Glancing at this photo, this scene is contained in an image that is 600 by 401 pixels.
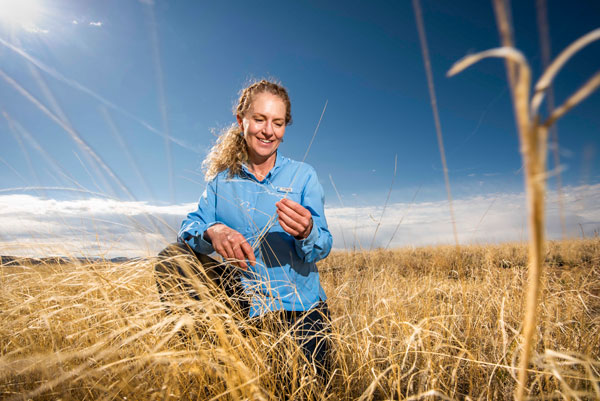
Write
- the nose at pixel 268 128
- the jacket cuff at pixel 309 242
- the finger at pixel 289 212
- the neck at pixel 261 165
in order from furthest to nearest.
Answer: the neck at pixel 261 165, the nose at pixel 268 128, the jacket cuff at pixel 309 242, the finger at pixel 289 212

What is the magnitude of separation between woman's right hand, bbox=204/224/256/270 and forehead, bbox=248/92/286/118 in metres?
1.12

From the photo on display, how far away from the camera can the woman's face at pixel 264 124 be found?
2516 millimetres

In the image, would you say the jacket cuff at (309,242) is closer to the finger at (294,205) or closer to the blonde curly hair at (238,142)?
the finger at (294,205)

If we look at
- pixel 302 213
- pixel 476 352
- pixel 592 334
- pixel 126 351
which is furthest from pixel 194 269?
pixel 592 334

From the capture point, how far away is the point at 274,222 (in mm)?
2203

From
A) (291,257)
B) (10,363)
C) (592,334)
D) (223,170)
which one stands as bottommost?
(10,363)

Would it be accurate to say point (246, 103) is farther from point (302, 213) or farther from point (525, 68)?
point (525, 68)

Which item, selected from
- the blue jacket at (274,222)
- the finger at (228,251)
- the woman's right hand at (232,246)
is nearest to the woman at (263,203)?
the blue jacket at (274,222)

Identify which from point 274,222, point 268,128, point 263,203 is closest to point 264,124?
point 268,128

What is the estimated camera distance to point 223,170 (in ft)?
8.72

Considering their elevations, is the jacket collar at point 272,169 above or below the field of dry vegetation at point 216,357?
above

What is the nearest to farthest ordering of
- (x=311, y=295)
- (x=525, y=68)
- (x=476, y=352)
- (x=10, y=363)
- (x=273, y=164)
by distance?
1. (x=525, y=68)
2. (x=10, y=363)
3. (x=476, y=352)
4. (x=311, y=295)
5. (x=273, y=164)

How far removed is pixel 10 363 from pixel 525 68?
181 cm

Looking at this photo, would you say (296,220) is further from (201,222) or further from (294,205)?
(201,222)
